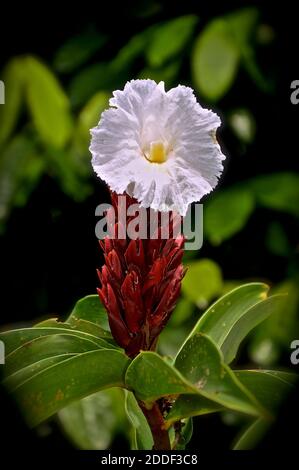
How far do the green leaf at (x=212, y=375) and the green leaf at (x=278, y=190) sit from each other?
67cm

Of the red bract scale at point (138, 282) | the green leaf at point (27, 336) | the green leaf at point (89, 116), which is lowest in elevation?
the green leaf at point (27, 336)

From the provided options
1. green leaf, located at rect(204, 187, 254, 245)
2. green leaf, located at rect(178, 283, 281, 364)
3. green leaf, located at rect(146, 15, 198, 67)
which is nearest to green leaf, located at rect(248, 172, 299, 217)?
green leaf, located at rect(204, 187, 254, 245)

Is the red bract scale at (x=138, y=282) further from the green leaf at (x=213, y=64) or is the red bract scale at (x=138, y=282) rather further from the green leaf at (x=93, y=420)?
the green leaf at (x=213, y=64)

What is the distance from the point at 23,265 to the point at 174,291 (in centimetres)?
78

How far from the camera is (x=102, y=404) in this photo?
1088mm

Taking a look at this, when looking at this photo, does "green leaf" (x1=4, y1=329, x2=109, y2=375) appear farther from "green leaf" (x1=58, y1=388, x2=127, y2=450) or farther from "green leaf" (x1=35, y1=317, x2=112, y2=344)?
"green leaf" (x1=58, y1=388, x2=127, y2=450)

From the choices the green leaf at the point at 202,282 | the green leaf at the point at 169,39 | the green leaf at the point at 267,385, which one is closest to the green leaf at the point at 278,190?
the green leaf at the point at 202,282

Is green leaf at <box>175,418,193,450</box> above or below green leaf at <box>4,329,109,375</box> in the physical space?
below

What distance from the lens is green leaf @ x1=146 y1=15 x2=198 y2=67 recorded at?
123 centimetres

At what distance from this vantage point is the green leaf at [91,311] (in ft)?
2.43

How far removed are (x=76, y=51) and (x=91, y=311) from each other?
2.40ft

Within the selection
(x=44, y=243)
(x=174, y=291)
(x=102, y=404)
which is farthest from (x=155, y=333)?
(x=44, y=243)

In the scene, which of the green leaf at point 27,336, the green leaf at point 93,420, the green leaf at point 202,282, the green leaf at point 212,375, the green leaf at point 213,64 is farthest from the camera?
the green leaf at point 202,282

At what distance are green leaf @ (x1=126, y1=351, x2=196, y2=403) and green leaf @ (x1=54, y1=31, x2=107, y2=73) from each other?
0.84 meters
